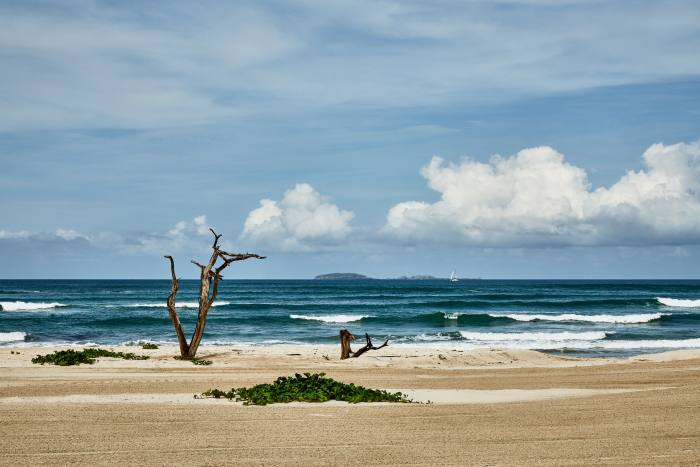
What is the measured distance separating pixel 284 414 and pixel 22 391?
6196mm

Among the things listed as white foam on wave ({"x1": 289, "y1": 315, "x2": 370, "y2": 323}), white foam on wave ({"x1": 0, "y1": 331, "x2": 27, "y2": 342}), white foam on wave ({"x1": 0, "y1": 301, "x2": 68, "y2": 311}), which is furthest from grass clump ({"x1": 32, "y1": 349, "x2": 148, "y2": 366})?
white foam on wave ({"x1": 0, "y1": 301, "x2": 68, "y2": 311})

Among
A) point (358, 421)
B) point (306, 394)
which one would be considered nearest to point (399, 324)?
point (306, 394)

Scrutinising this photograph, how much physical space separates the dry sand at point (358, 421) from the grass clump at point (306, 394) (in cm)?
36

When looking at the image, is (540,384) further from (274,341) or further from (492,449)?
(274,341)

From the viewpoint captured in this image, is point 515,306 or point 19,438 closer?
point 19,438

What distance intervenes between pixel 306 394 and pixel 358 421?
91.3 inches

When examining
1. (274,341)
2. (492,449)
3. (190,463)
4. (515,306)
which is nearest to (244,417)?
(190,463)

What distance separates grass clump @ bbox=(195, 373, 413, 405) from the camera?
1249 centimetres

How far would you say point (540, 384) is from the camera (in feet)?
54.5

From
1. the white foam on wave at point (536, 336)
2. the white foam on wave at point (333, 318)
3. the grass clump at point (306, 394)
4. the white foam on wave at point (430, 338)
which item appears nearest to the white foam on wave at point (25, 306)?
the white foam on wave at point (333, 318)

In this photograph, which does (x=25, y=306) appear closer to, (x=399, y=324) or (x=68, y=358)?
(x=399, y=324)

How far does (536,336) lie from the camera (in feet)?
115

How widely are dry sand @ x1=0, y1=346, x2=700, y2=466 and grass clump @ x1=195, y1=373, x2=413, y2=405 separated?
1.18ft

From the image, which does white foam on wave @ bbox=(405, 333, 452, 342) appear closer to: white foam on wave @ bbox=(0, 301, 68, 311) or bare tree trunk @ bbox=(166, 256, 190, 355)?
bare tree trunk @ bbox=(166, 256, 190, 355)
